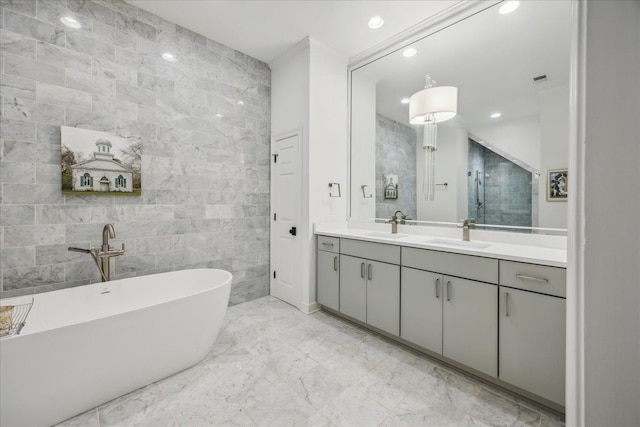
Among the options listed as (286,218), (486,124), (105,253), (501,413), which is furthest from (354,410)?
(486,124)

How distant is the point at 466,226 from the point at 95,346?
277cm

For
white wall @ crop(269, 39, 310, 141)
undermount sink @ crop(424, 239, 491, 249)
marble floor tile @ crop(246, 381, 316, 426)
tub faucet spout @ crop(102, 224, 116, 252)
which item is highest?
white wall @ crop(269, 39, 310, 141)

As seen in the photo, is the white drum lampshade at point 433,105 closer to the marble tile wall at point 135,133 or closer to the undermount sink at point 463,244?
the undermount sink at point 463,244

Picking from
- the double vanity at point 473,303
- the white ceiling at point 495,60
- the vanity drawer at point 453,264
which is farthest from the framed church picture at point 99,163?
the white ceiling at point 495,60

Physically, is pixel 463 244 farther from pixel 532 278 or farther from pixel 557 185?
pixel 557 185

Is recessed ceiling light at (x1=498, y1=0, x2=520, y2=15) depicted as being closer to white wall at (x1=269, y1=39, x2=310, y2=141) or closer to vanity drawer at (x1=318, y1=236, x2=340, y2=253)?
white wall at (x1=269, y1=39, x2=310, y2=141)

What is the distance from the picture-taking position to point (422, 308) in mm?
2086

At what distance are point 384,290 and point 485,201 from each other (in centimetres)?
117

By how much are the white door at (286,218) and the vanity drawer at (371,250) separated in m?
0.65

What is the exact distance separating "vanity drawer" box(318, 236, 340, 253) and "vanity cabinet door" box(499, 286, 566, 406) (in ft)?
4.89

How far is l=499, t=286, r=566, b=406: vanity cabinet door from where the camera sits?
149cm

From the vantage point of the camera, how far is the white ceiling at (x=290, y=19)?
241 cm

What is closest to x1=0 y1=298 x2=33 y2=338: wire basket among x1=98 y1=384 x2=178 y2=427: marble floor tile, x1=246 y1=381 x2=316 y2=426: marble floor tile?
x1=98 y1=384 x2=178 y2=427: marble floor tile

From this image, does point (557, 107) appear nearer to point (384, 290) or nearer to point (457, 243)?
point (457, 243)
